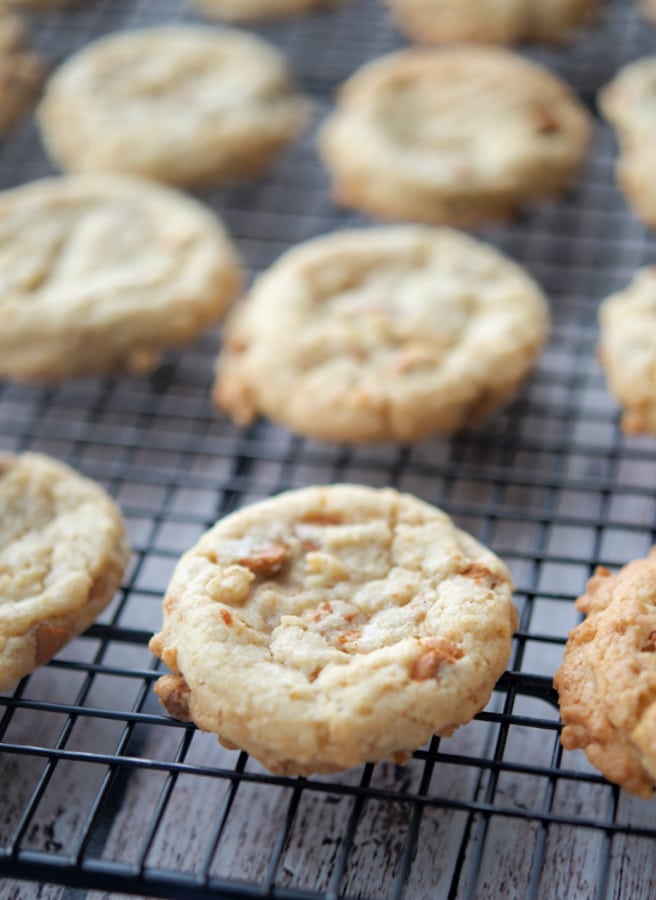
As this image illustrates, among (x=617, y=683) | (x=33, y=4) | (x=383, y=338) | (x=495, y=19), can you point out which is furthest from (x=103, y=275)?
(x=33, y=4)

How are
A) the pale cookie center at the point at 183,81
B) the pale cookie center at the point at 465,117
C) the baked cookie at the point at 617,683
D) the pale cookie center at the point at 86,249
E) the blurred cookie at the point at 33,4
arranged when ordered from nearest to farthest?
the baked cookie at the point at 617,683 → the pale cookie center at the point at 86,249 → the pale cookie center at the point at 465,117 → the pale cookie center at the point at 183,81 → the blurred cookie at the point at 33,4

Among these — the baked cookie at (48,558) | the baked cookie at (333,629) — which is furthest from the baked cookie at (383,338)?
the baked cookie at (48,558)

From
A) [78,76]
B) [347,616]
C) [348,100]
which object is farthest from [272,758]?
[78,76]

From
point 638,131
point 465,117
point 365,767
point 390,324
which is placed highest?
point 638,131

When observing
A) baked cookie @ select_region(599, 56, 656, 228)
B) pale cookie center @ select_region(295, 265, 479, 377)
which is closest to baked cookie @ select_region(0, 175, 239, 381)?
pale cookie center @ select_region(295, 265, 479, 377)

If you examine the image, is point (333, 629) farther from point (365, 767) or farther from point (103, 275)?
point (103, 275)

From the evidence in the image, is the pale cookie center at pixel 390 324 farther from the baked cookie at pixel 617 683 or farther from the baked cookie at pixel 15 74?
the baked cookie at pixel 15 74

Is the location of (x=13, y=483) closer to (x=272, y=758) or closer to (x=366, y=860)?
(x=272, y=758)
